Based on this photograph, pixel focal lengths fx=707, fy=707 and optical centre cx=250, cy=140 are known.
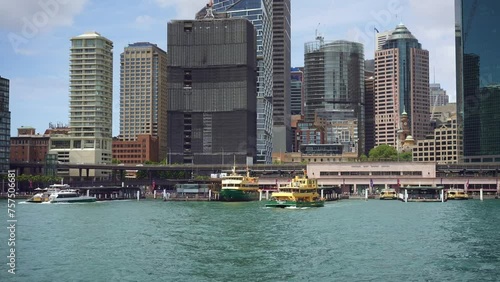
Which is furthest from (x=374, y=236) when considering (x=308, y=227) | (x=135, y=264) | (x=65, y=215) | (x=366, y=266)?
(x=65, y=215)

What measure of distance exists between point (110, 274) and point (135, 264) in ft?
19.7

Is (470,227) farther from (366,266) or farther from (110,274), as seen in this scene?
(110,274)

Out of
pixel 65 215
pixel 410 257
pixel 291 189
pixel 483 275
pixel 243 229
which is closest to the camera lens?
pixel 483 275

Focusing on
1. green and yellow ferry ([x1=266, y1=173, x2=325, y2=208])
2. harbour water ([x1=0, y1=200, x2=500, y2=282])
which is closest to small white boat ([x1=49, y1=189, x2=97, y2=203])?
green and yellow ferry ([x1=266, y1=173, x2=325, y2=208])

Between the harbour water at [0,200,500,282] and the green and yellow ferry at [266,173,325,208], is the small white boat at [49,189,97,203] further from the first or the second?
the harbour water at [0,200,500,282]

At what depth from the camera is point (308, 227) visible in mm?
112875

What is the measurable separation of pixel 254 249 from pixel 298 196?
86.2m

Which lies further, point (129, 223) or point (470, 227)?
point (129, 223)

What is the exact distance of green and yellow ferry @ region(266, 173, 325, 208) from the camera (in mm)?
165875

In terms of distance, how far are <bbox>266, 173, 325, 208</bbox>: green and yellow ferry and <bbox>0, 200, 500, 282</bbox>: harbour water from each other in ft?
111

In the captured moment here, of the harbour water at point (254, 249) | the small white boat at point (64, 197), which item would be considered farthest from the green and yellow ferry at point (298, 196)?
the small white boat at point (64, 197)

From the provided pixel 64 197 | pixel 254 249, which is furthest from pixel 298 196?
pixel 254 249

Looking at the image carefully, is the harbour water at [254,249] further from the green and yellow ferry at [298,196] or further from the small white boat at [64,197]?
the small white boat at [64,197]

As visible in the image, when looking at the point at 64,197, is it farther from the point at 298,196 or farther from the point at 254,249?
the point at 254,249
